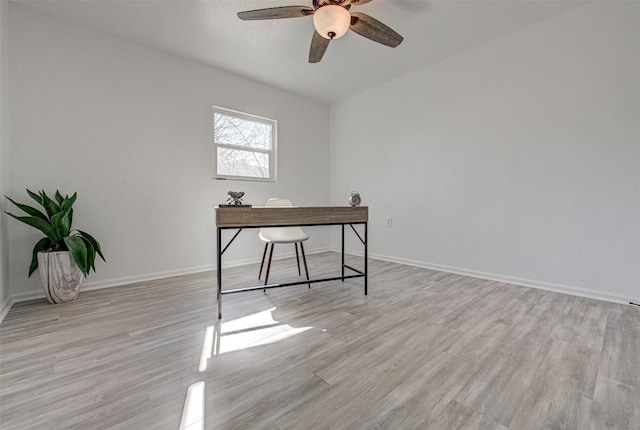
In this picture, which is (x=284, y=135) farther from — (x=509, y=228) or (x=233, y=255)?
(x=509, y=228)

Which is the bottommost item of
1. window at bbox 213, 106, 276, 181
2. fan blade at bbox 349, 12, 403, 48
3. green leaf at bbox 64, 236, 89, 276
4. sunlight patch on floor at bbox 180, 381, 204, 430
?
sunlight patch on floor at bbox 180, 381, 204, 430

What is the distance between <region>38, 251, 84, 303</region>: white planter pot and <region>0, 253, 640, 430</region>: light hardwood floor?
0.13 metres

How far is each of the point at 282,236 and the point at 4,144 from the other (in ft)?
7.81

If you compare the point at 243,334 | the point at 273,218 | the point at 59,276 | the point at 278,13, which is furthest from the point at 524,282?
the point at 59,276

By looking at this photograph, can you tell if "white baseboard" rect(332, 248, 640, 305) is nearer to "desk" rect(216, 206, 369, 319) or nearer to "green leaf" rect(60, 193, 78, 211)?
"desk" rect(216, 206, 369, 319)

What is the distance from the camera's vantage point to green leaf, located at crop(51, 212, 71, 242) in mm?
2098

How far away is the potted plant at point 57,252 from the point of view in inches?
82.4

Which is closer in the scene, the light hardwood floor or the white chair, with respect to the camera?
the light hardwood floor

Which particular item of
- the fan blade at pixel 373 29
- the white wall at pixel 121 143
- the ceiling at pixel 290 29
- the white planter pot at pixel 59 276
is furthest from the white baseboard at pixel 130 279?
the fan blade at pixel 373 29

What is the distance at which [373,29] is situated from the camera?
2070 mm

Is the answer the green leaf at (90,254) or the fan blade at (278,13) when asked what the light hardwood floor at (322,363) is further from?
the fan blade at (278,13)

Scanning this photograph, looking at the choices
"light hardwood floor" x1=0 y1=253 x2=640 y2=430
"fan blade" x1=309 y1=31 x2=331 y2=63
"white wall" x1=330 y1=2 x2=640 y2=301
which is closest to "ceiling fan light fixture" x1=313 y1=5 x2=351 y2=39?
"fan blade" x1=309 y1=31 x2=331 y2=63

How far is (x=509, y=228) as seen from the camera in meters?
2.75

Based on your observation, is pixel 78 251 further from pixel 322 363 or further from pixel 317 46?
pixel 317 46
